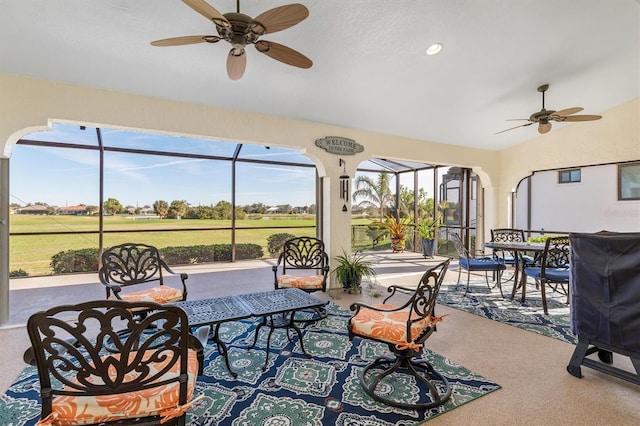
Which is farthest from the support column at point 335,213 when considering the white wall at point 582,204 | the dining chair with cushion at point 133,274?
the white wall at point 582,204

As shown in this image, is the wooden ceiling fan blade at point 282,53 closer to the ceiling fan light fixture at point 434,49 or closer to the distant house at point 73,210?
the ceiling fan light fixture at point 434,49

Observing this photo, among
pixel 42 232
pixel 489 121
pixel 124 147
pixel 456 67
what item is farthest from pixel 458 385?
pixel 42 232

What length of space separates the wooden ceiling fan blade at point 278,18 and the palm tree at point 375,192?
8.08m

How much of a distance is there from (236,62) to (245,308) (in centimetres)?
205

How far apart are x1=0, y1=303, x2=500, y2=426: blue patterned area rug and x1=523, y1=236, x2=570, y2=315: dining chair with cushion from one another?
7.45ft

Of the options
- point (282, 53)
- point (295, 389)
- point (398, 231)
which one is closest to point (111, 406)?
point (295, 389)

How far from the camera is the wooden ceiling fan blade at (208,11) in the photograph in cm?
188

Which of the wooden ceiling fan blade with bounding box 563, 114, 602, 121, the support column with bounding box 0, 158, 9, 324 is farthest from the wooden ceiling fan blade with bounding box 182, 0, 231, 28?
the wooden ceiling fan blade with bounding box 563, 114, 602, 121

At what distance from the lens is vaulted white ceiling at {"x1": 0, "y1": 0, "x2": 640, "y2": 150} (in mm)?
2836

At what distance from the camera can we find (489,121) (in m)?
5.66

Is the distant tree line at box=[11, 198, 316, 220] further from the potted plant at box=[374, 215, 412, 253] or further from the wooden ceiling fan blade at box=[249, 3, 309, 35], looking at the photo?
the wooden ceiling fan blade at box=[249, 3, 309, 35]

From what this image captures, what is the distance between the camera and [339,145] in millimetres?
5270

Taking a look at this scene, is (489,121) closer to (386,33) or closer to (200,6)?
(386,33)

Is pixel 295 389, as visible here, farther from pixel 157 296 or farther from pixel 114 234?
pixel 114 234
